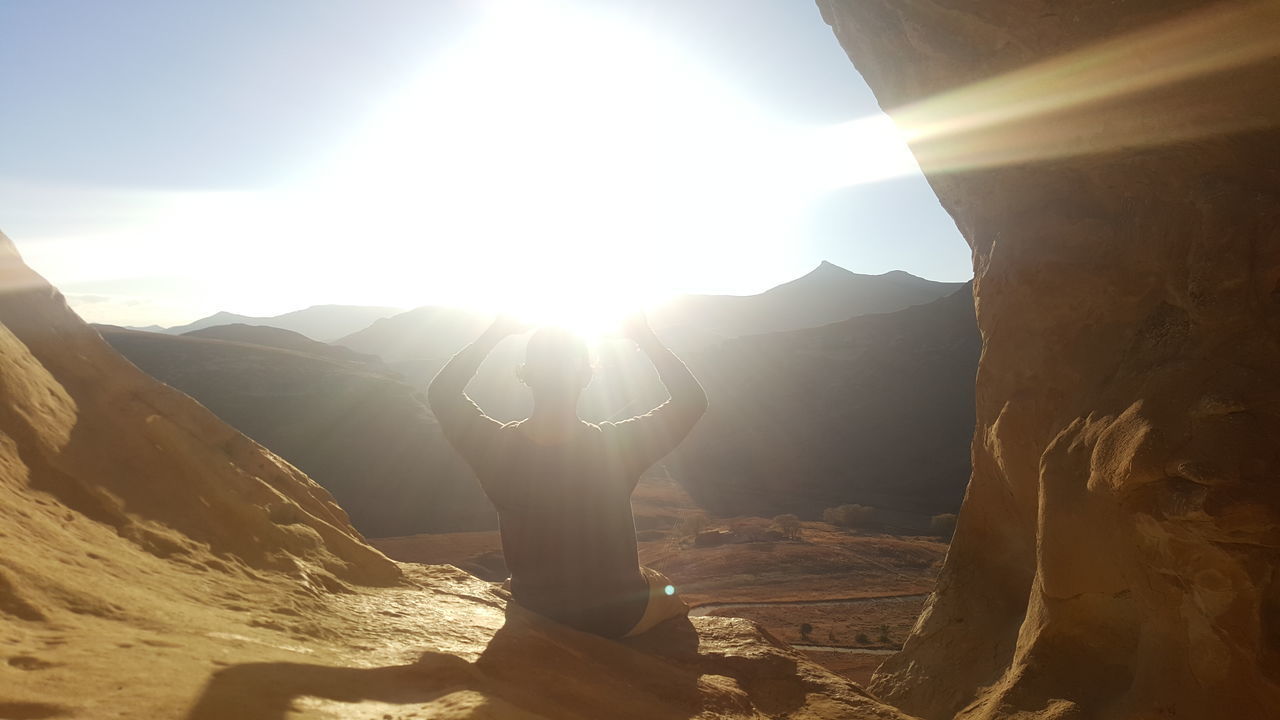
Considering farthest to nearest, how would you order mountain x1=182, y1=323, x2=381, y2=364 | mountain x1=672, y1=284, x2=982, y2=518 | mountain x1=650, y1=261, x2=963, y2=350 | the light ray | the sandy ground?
1. mountain x1=650, y1=261, x2=963, y2=350
2. mountain x1=182, y1=323, x2=381, y2=364
3. mountain x1=672, y1=284, x2=982, y2=518
4. the sandy ground
5. the light ray

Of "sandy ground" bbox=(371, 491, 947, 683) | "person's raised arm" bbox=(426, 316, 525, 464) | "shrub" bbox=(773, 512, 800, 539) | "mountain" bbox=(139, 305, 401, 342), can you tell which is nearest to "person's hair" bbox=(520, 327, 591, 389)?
"person's raised arm" bbox=(426, 316, 525, 464)

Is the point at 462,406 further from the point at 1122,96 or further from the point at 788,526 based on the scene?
the point at 788,526

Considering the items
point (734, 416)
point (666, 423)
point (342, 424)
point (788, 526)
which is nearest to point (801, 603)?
point (788, 526)

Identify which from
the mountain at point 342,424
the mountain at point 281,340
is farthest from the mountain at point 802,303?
the mountain at point 342,424

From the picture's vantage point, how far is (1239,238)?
279cm

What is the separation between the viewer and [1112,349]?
341cm

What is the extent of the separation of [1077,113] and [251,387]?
93.2 ft

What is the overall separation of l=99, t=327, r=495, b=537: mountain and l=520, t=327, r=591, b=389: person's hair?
19.2 metres

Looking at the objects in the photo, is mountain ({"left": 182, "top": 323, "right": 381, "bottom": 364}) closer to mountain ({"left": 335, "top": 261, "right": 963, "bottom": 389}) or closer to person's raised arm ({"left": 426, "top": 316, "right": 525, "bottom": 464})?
person's raised arm ({"left": 426, "top": 316, "right": 525, "bottom": 464})

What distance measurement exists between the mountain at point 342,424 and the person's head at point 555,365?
1916cm

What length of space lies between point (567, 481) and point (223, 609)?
137 centimetres

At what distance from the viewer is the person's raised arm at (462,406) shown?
316cm

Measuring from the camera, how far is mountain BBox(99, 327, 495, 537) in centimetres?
2234

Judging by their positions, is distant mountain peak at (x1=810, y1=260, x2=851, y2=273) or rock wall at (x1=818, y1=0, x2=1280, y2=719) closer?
rock wall at (x1=818, y1=0, x2=1280, y2=719)
